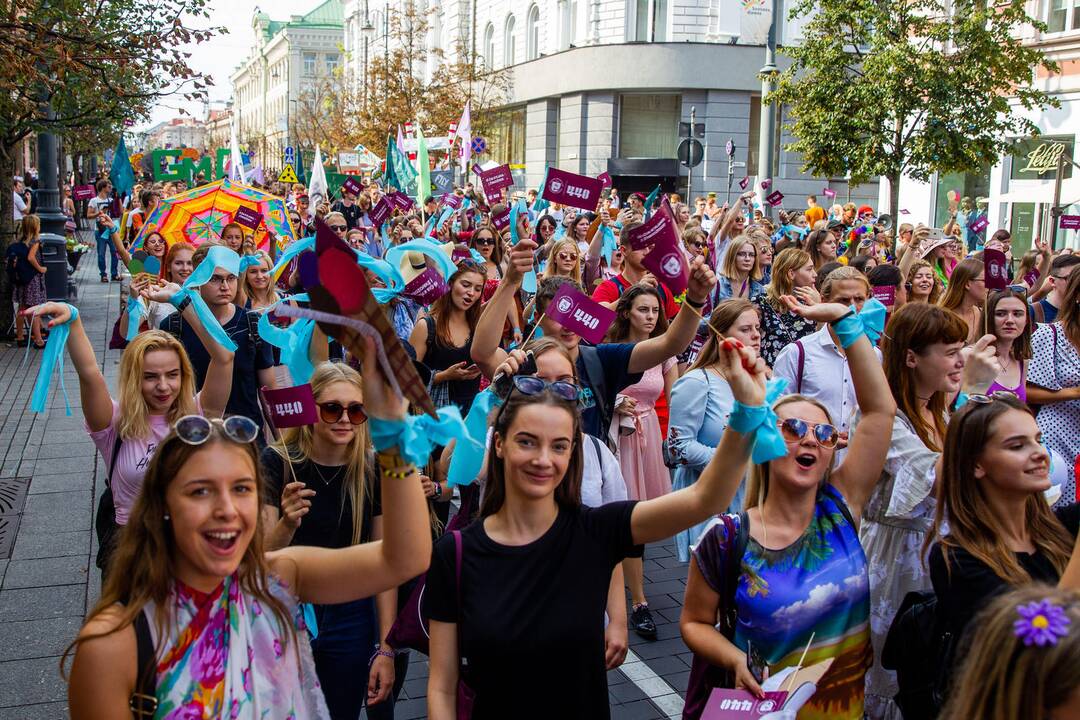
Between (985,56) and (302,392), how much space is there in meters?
17.8

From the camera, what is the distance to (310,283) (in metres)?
2.25

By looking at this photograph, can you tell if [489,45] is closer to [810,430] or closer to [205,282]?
[205,282]

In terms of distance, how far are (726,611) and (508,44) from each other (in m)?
46.4

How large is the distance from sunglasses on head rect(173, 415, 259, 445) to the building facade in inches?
916

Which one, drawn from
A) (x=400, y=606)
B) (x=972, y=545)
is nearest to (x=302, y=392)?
(x=400, y=606)

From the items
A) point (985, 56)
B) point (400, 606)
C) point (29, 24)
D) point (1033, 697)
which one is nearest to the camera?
point (1033, 697)

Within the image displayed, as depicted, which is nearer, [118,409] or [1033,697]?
[1033,697]

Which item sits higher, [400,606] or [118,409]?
[118,409]

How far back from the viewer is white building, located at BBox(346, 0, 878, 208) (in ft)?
123

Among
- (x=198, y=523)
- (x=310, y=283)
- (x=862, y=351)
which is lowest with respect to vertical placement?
(x=198, y=523)

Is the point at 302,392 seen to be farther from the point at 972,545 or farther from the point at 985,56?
the point at 985,56

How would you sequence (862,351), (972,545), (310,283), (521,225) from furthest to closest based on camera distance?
(521,225)
(862,351)
(972,545)
(310,283)

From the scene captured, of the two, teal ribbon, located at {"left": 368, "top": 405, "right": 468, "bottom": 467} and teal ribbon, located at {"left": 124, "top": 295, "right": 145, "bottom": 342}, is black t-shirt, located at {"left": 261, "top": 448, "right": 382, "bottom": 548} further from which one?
teal ribbon, located at {"left": 124, "top": 295, "right": 145, "bottom": 342}

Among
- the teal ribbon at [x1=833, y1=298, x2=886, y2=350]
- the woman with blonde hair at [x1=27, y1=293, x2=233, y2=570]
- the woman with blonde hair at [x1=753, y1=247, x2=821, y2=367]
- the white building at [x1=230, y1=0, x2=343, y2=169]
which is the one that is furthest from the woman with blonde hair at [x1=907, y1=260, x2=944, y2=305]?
the white building at [x1=230, y1=0, x2=343, y2=169]
